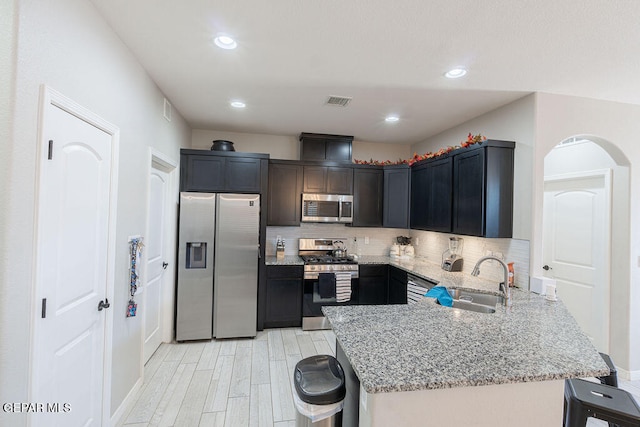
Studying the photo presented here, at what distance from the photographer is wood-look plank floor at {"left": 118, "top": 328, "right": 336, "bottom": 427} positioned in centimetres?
228

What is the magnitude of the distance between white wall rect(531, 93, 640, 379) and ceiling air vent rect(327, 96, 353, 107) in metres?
1.82

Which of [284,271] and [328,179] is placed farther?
[328,179]

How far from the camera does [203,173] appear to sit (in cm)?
379

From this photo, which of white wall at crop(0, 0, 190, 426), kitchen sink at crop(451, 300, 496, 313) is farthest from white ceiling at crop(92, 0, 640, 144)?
kitchen sink at crop(451, 300, 496, 313)

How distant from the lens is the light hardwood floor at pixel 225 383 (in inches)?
89.9

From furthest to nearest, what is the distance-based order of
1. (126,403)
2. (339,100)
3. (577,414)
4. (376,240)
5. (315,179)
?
(376,240) → (315,179) → (339,100) → (126,403) → (577,414)

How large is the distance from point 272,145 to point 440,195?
2629 millimetres

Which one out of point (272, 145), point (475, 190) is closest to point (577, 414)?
point (475, 190)

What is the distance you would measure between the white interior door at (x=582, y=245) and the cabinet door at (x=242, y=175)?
399 cm

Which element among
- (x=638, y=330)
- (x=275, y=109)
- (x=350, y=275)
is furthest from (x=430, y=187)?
(x=638, y=330)

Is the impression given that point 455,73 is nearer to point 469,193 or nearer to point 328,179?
point 469,193

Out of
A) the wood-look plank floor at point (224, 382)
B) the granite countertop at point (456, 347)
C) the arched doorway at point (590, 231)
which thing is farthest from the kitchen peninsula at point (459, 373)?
the arched doorway at point (590, 231)

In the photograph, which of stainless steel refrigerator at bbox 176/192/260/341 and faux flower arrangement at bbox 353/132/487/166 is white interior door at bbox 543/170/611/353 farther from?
stainless steel refrigerator at bbox 176/192/260/341

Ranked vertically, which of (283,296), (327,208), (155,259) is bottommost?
(283,296)
